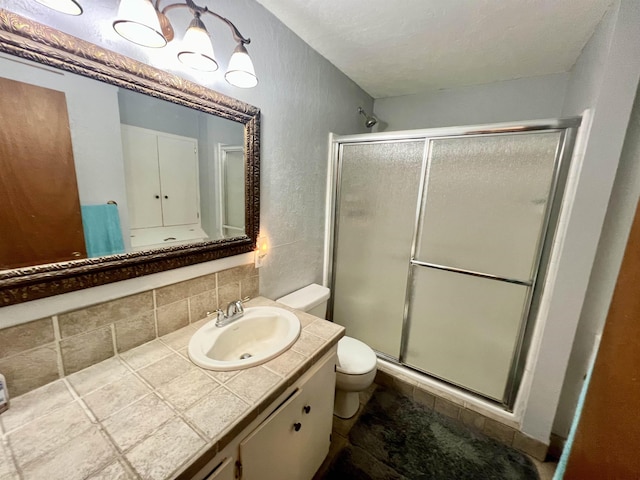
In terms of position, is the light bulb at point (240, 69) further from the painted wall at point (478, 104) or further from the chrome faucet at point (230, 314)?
the painted wall at point (478, 104)

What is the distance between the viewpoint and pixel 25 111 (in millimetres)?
665

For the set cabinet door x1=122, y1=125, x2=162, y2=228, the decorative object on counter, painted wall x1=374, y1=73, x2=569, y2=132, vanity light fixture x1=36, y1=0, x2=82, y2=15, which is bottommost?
the decorative object on counter

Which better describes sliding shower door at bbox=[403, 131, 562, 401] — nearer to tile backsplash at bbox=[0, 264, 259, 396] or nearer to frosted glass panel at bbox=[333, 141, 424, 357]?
frosted glass panel at bbox=[333, 141, 424, 357]

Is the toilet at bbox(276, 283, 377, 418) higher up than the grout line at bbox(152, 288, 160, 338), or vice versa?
the grout line at bbox(152, 288, 160, 338)

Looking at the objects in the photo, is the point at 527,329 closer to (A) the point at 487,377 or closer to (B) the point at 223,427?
(A) the point at 487,377

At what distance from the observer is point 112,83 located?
80cm

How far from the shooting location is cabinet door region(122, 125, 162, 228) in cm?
88

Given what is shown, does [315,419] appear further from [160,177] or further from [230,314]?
[160,177]

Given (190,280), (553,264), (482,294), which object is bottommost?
(482,294)

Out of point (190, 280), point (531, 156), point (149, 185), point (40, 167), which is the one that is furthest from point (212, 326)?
point (531, 156)

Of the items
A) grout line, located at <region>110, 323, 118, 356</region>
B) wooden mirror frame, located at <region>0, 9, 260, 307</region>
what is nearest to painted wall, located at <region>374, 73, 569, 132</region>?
wooden mirror frame, located at <region>0, 9, 260, 307</region>

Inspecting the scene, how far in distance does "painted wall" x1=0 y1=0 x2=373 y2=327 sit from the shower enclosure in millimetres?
263

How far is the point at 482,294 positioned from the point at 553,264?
14.6 inches

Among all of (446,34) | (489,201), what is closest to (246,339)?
(489,201)
